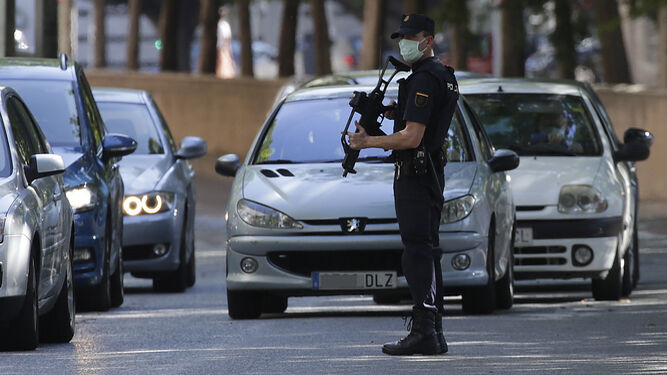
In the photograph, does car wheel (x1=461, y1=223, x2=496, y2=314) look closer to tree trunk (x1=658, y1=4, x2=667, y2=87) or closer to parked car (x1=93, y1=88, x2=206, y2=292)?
parked car (x1=93, y1=88, x2=206, y2=292)

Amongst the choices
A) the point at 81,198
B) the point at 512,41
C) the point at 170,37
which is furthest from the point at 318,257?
the point at 170,37

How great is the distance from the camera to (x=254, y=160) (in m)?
13.3

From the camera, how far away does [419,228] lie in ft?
33.6

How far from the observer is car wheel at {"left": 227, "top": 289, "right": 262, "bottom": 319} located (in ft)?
42.0

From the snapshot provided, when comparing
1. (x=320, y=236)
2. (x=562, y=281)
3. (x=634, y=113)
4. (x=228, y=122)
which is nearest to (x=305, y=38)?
(x=228, y=122)

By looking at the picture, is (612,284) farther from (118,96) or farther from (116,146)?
(118,96)

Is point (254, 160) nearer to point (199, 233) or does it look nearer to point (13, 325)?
point (13, 325)

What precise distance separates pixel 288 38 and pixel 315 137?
31013 mm

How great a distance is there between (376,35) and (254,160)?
2207cm

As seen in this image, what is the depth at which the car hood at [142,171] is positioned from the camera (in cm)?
1630

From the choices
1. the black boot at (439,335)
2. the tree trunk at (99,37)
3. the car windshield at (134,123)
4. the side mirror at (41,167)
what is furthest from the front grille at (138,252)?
the tree trunk at (99,37)

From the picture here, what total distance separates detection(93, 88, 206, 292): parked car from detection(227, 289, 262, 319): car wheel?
3390 millimetres

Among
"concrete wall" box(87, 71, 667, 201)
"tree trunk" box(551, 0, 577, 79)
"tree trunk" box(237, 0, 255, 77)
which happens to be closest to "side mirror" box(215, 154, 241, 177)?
"concrete wall" box(87, 71, 667, 201)

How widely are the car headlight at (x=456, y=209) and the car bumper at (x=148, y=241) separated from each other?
4.33 metres
